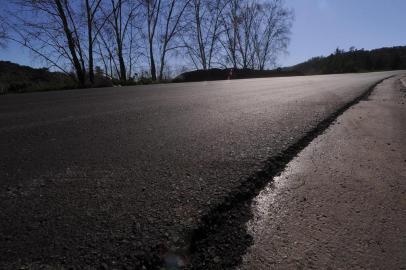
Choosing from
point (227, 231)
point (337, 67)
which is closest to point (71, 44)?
point (227, 231)

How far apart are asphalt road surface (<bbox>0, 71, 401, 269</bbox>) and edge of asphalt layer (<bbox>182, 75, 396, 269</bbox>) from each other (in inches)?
1.0

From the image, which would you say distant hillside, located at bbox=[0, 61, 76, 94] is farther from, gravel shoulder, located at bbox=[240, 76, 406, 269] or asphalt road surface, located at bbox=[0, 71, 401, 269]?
gravel shoulder, located at bbox=[240, 76, 406, 269]

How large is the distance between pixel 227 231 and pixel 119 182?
2.02ft

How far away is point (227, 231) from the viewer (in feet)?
3.53

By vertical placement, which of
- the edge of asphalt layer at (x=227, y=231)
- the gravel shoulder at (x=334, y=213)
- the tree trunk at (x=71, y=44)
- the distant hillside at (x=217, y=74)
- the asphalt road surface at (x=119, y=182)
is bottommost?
the gravel shoulder at (x=334, y=213)

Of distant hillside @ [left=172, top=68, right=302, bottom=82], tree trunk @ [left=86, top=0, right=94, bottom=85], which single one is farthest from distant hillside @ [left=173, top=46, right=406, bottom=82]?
tree trunk @ [left=86, top=0, right=94, bottom=85]

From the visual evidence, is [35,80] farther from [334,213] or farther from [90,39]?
[334,213]

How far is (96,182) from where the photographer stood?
4.93 ft

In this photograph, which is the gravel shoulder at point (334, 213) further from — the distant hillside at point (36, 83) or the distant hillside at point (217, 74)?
the distant hillside at point (217, 74)

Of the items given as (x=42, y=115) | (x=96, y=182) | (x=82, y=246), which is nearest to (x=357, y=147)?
(x=96, y=182)

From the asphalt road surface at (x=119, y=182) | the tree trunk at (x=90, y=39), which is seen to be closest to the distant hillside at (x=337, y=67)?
the tree trunk at (x=90, y=39)

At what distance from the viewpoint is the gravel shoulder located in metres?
0.94

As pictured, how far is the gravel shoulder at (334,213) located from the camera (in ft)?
3.07

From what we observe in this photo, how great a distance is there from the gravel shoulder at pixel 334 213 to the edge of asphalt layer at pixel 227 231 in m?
0.03
